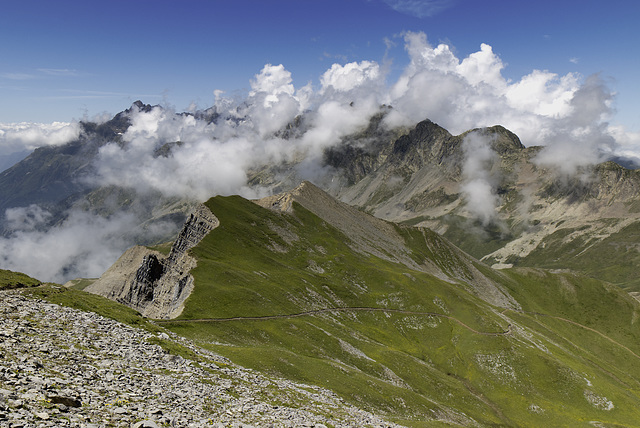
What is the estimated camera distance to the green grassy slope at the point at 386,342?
79.3 metres

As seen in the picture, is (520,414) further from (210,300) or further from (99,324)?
(99,324)

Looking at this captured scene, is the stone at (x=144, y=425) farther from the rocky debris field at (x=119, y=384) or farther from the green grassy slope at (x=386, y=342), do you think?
the green grassy slope at (x=386, y=342)

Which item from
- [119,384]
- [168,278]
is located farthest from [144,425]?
[168,278]

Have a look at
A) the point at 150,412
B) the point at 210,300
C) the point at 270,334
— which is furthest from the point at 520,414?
the point at 150,412

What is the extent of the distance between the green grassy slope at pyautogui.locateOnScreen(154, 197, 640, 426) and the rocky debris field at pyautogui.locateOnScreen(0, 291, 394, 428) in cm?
1802

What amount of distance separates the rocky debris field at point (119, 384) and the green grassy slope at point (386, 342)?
59.1 feet

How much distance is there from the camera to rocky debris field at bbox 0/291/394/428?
22.8m

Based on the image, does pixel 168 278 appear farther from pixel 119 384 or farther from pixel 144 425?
pixel 144 425

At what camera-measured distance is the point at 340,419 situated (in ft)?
137

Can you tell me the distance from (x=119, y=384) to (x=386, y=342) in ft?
388

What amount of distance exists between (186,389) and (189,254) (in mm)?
109169

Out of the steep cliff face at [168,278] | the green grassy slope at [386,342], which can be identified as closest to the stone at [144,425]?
the green grassy slope at [386,342]

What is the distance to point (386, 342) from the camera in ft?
449

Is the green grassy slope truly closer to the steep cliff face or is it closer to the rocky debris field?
the steep cliff face
